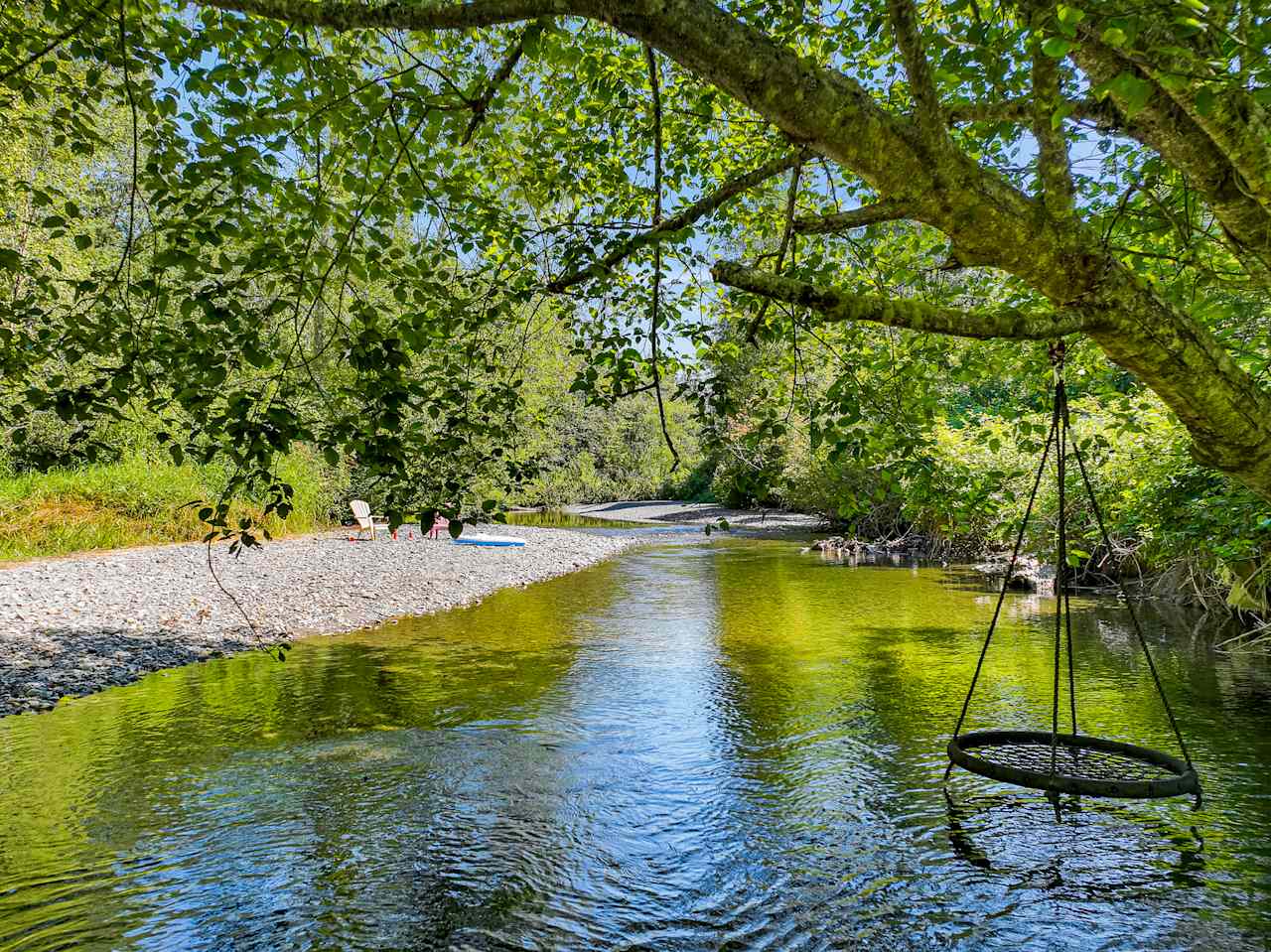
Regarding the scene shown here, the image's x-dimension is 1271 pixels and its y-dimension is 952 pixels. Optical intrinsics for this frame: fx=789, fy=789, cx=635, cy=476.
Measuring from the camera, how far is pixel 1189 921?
468 cm

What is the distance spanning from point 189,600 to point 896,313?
517 inches

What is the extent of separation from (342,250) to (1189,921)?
6.03 m

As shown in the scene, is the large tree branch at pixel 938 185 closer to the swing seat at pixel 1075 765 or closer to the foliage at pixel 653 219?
the foliage at pixel 653 219

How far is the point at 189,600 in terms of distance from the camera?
42.2ft

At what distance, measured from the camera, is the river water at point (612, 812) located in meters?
4.73

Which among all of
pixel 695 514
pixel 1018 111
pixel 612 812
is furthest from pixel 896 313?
pixel 695 514

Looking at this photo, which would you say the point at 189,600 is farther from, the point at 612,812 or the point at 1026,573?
the point at 1026,573

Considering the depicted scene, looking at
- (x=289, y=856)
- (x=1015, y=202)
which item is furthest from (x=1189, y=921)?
(x=289, y=856)

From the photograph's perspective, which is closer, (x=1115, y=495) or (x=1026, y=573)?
(x=1115, y=495)

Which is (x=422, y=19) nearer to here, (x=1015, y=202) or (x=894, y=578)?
(x=1015, y=202)

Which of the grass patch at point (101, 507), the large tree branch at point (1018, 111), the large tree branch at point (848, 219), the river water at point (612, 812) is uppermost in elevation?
the large tree branch at point (1018, 111)

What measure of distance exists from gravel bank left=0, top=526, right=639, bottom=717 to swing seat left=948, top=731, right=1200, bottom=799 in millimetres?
6939

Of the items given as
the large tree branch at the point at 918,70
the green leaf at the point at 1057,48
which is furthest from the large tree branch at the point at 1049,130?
the green leaf at the point at 1057,48

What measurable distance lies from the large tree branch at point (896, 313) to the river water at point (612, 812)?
361cm
